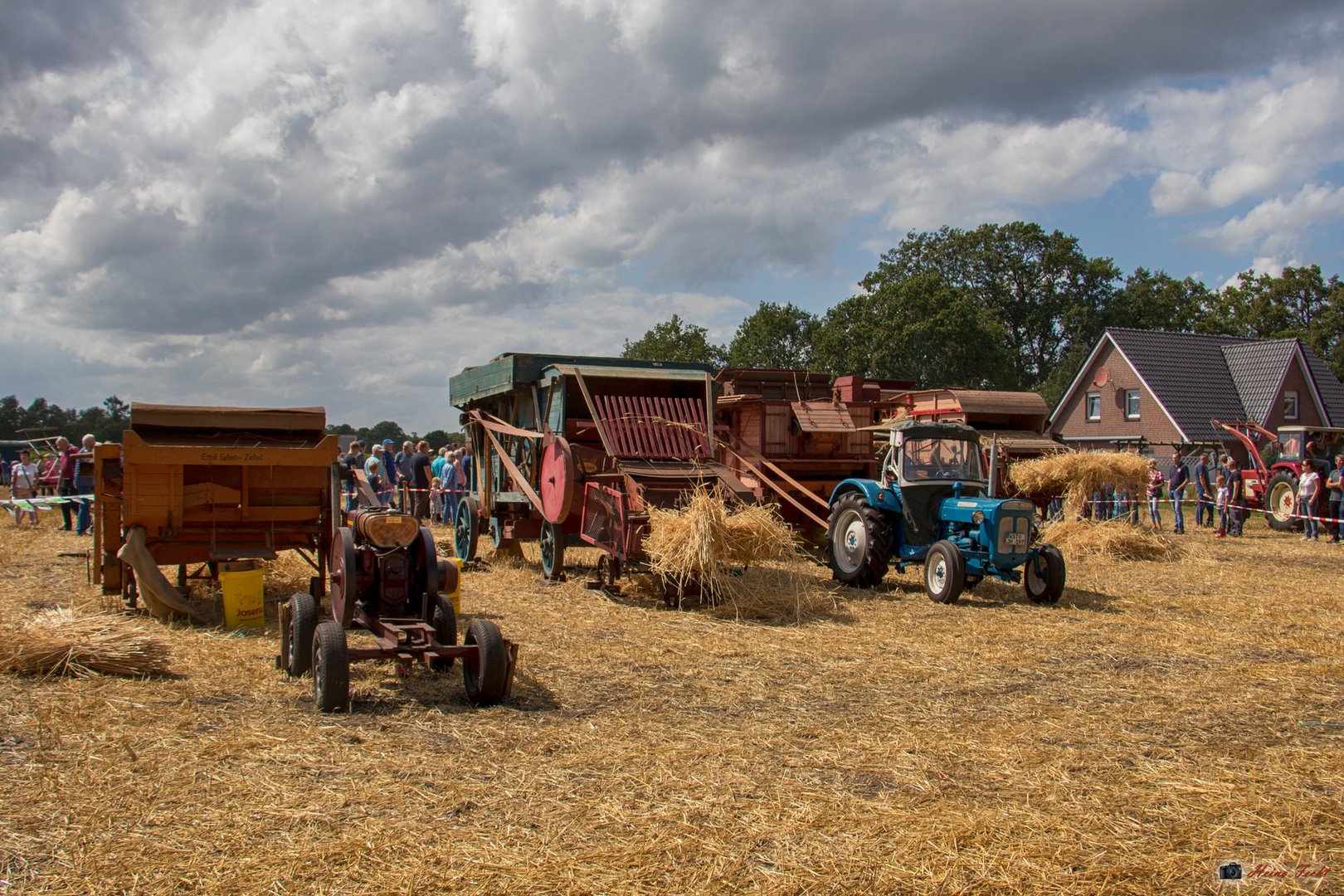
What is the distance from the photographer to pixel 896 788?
4297 mm

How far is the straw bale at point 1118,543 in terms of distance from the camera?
1376cm

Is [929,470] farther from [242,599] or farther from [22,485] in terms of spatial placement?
[22,485]

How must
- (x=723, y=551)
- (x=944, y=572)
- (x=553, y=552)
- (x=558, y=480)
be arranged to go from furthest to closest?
1. (x=553, y=552)
2. (x=558, y=480)
3. (x=944, y=572)
4. (x=723, y=551)

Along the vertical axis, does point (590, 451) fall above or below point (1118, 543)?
above

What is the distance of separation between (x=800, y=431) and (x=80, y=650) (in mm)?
9540

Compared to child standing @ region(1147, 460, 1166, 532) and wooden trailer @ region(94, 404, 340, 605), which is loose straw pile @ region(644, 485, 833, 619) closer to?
wooden trailer @ region(94, 404, 340, 605)

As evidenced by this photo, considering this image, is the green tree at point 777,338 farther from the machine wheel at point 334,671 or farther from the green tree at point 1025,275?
the machine wheel at point 334,671

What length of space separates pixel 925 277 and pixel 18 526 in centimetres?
4248

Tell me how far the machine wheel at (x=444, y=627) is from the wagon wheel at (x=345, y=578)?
1.74 feet

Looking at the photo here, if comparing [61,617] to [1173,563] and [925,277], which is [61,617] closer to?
[1173,563]

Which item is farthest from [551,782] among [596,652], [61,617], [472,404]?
[472,404]

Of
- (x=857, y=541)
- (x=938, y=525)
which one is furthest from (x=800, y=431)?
(x=938, y=525)

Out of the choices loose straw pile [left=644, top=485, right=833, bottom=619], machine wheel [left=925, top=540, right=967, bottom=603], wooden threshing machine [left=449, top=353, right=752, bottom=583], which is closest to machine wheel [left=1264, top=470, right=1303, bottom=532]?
machine wheel [left=925, top=540, right=967, bottom=603]

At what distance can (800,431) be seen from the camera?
45.4 ft
